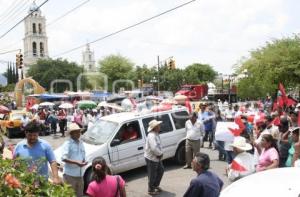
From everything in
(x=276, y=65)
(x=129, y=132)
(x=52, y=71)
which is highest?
(x=52, y=71)

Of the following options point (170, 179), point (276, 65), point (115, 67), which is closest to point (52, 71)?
point (115, 67)

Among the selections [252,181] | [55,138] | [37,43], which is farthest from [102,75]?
[252,181]

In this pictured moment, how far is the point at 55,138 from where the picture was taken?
20.7m

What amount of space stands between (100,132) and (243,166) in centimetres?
481

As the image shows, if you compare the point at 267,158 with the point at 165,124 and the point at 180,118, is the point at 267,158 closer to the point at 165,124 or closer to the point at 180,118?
the point at 165,124

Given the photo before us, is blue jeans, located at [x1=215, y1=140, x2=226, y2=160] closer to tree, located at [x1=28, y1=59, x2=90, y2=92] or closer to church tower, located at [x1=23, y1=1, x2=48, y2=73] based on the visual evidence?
tree, located at [x1=28, y1=59, x2=90, y2=92]

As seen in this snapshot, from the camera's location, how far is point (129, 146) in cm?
1030

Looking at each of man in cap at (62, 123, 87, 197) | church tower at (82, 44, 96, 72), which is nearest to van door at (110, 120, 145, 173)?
man in cap at (62, 123, 87, 197)

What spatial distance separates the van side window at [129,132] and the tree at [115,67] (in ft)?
251

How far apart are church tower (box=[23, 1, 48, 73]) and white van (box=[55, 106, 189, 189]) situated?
83.3 m

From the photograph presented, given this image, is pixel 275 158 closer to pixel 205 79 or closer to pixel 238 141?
pixel 238 141

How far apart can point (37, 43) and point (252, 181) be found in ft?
331

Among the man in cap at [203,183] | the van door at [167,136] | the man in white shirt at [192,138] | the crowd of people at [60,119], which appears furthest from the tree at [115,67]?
the man in cap at [203,183]

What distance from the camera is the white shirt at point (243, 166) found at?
639cm
